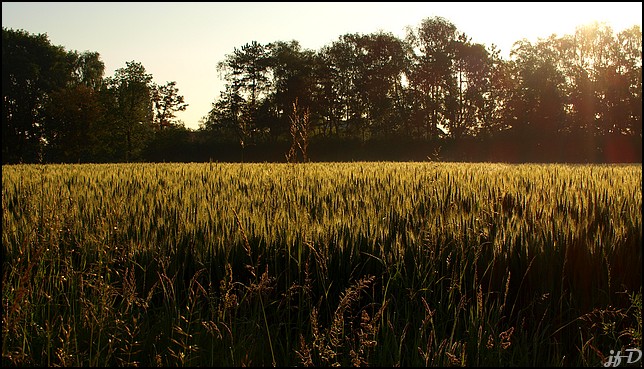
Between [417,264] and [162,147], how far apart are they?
34.3 metres

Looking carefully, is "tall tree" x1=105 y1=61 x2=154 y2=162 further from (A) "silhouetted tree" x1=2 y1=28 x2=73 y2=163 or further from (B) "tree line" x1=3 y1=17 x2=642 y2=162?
(A) "silhouetted tree" x1=2 y1=28 x2=73 y2=163

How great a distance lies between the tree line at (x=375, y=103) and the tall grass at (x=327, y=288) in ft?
97.1

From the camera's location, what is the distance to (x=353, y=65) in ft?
122

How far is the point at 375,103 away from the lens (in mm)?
36844

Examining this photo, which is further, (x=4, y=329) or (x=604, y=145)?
(x=604, y=145)

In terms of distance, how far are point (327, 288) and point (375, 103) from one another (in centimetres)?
3440

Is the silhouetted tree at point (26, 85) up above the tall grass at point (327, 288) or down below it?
above

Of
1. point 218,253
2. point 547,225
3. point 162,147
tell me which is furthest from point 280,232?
point 162,147

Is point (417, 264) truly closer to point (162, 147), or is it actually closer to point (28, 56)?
Result: point (162, 147)

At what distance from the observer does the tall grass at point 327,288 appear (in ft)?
8.52

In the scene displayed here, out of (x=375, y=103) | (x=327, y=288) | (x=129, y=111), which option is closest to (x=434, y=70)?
(x=375, y=103)

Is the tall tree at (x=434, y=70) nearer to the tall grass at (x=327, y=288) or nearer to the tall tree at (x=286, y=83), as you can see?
the tall tree at (x=286, y=83)
